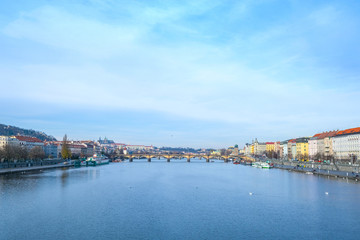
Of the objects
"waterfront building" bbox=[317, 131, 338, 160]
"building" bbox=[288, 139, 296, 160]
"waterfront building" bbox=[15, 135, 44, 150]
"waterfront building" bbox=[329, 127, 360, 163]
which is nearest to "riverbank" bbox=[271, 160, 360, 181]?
"waterfront building" bbox=[329, 127, 360, 163]

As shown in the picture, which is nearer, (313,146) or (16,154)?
(16,154)

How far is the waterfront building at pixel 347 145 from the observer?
85000mm

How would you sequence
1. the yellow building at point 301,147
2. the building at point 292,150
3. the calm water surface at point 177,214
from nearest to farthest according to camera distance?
the calm water surface at point 177,214 → the yellow building at point 301,147 → the building at point 292,150

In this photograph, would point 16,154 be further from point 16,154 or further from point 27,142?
point 27,142

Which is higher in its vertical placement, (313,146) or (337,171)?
(313,146)

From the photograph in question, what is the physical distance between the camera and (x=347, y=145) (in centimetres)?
9081

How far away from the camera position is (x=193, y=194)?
129 feet

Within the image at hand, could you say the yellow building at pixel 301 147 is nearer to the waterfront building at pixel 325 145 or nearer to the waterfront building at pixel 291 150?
the waterfront building at pixel 291 150

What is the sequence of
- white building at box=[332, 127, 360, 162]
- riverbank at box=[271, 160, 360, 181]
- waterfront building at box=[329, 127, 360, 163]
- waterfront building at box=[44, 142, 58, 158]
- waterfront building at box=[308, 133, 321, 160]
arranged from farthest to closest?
1. waterfront building at box=[44, 142, 58, 158]
2. waterfront building at box=[308, 133, 321, 160]
3. white building at box=[332, 127, 360, 162]
4. waterfront building at box=[329, 127, 360, 163]
5. riverbank at box=[271, 160, 360, 181]

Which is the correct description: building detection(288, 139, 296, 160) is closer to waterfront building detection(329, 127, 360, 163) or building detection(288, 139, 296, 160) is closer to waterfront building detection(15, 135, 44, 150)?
waterfront building detection(329, 127, 360, 163)

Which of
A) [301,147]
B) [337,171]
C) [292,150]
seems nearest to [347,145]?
[337,171]

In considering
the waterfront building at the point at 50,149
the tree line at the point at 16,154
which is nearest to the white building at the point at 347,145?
the tree line at the point at 16,154

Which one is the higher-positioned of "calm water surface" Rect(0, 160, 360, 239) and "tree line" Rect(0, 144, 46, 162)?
"tree line" Rect(0, 144, 46, 162)

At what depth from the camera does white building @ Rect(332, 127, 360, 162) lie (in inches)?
3352
